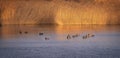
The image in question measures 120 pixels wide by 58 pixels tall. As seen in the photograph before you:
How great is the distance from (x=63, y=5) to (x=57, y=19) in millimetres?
2118

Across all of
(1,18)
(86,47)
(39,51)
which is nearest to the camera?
(39,51)

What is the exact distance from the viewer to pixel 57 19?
60000 mm

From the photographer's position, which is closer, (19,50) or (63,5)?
(19,50)

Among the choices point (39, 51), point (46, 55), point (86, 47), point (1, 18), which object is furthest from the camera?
point (1, 18)

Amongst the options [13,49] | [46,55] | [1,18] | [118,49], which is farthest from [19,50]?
[1,18]

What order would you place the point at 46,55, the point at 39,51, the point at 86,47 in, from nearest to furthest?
the point at 46,55 → the point at 39,51 → the point at 86,47

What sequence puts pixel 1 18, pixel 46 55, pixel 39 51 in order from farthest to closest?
pixel 1 18 < pixel 39 51 < pixel 46 55

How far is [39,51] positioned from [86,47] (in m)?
3.35

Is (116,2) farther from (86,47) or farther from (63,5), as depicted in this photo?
(86,47)

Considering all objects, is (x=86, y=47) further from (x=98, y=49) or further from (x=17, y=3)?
(x=17, y=3)

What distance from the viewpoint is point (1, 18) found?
59688mm

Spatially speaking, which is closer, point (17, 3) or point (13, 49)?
point (13, 49)

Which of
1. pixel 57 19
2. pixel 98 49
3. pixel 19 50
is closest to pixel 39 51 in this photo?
pixel 19 50

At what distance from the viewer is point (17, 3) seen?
201 feet
